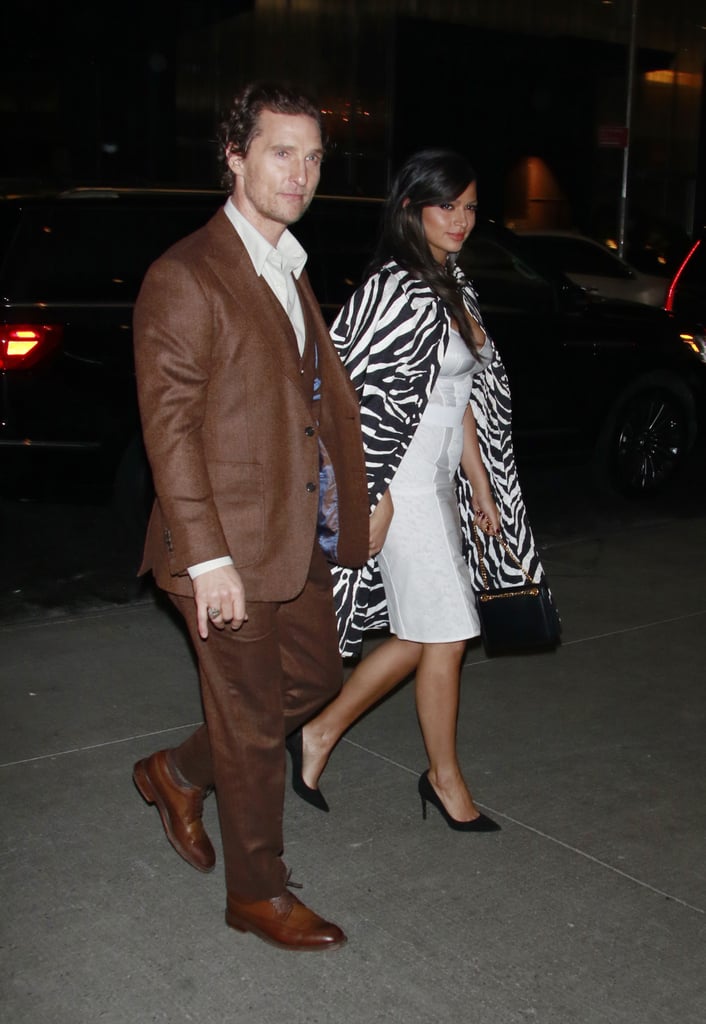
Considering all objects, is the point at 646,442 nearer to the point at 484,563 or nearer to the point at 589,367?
the point at 589,367

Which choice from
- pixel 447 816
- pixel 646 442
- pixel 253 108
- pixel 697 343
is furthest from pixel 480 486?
pixel 697 343

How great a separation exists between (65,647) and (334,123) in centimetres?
1800

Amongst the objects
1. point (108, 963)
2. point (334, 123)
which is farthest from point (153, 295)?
point (334, 123)

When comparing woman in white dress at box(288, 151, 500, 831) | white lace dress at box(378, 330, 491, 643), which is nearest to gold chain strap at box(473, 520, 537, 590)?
woman in white dress at box(288, 151, 500, 831)

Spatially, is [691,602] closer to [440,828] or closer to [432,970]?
[440,828]

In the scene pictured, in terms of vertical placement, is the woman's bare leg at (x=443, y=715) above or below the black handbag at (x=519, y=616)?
below

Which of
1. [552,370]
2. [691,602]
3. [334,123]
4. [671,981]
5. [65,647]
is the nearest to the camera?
[671,981]

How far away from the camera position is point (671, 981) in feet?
10.6

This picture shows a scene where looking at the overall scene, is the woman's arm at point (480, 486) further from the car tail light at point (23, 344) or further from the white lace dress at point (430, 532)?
the car tail light at point (23, 344)

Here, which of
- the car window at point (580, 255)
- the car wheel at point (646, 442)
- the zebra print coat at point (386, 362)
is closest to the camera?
the zebra print coat at point (386, 362)

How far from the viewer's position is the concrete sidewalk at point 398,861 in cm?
315

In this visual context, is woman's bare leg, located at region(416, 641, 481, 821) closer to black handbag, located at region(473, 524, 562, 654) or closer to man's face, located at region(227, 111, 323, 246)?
black handbag, located at region(473, 524, 562, 654)

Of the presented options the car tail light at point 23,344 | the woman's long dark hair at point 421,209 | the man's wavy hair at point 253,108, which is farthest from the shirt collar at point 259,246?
the car tail light at point 23,344

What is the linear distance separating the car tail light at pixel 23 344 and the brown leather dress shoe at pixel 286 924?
3.99 metres
